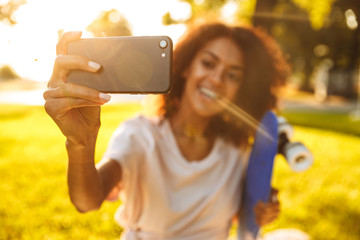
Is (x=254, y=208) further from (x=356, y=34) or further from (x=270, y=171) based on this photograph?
(x=356, y=34)

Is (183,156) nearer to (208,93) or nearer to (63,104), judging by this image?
(208,93)

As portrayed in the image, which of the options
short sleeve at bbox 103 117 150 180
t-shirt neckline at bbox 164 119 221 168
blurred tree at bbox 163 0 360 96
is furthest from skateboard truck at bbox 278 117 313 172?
blurred tree at bbox 163 0 360 96

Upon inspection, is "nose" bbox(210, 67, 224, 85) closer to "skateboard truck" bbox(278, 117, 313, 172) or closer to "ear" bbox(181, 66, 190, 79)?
"ear" bbox(181, 66, 190, 79)

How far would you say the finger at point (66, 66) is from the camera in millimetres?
1080

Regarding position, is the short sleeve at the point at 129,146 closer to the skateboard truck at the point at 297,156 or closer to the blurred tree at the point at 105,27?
the blurred tree at the point at 105,27

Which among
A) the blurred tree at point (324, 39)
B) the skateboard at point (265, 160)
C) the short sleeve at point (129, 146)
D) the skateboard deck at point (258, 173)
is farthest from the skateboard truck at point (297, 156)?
the blurred tree at point (324, 39)

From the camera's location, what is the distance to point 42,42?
4.33 feet

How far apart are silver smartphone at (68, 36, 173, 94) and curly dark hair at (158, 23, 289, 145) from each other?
3.97 feet

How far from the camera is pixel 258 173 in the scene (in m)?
2.06

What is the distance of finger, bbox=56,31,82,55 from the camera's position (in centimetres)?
113

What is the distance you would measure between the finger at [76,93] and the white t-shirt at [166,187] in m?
0.80

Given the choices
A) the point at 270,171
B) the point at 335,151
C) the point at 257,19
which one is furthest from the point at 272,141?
the point at 335,151

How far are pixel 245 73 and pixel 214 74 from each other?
487 millimetres

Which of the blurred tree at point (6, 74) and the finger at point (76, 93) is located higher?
the finger at point (76, 93)
